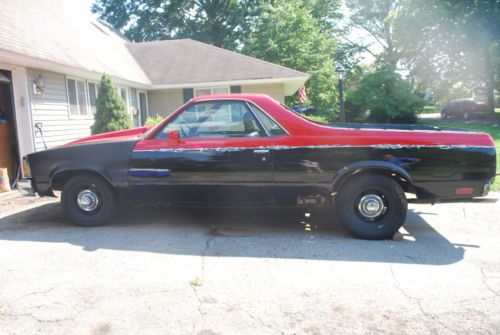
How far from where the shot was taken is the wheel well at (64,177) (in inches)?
206

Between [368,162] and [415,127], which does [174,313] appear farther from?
[415,127]

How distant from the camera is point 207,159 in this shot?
16.2 feet

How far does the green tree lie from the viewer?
2642cm

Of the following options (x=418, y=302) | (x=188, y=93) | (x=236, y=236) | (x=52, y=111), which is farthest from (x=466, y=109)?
(x=418, y=302)

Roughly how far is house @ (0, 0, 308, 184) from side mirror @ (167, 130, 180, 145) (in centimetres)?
455

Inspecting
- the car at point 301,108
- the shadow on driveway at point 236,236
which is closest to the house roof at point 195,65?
the car at point 301,108

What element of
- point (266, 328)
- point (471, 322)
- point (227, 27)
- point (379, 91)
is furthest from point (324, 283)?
point (227, 27)

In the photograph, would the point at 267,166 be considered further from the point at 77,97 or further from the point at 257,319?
the point at 77,97

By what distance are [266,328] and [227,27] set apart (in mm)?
34642

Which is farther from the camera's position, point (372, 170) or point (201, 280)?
point (372, 170)

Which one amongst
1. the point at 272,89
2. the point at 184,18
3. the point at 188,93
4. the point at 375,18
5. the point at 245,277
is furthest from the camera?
the point at 375,18

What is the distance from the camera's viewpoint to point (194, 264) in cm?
408

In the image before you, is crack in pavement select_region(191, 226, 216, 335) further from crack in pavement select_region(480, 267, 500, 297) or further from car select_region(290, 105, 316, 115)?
car select_region(290, 105, 316, 115)

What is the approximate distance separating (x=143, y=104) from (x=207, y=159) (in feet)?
43.6
